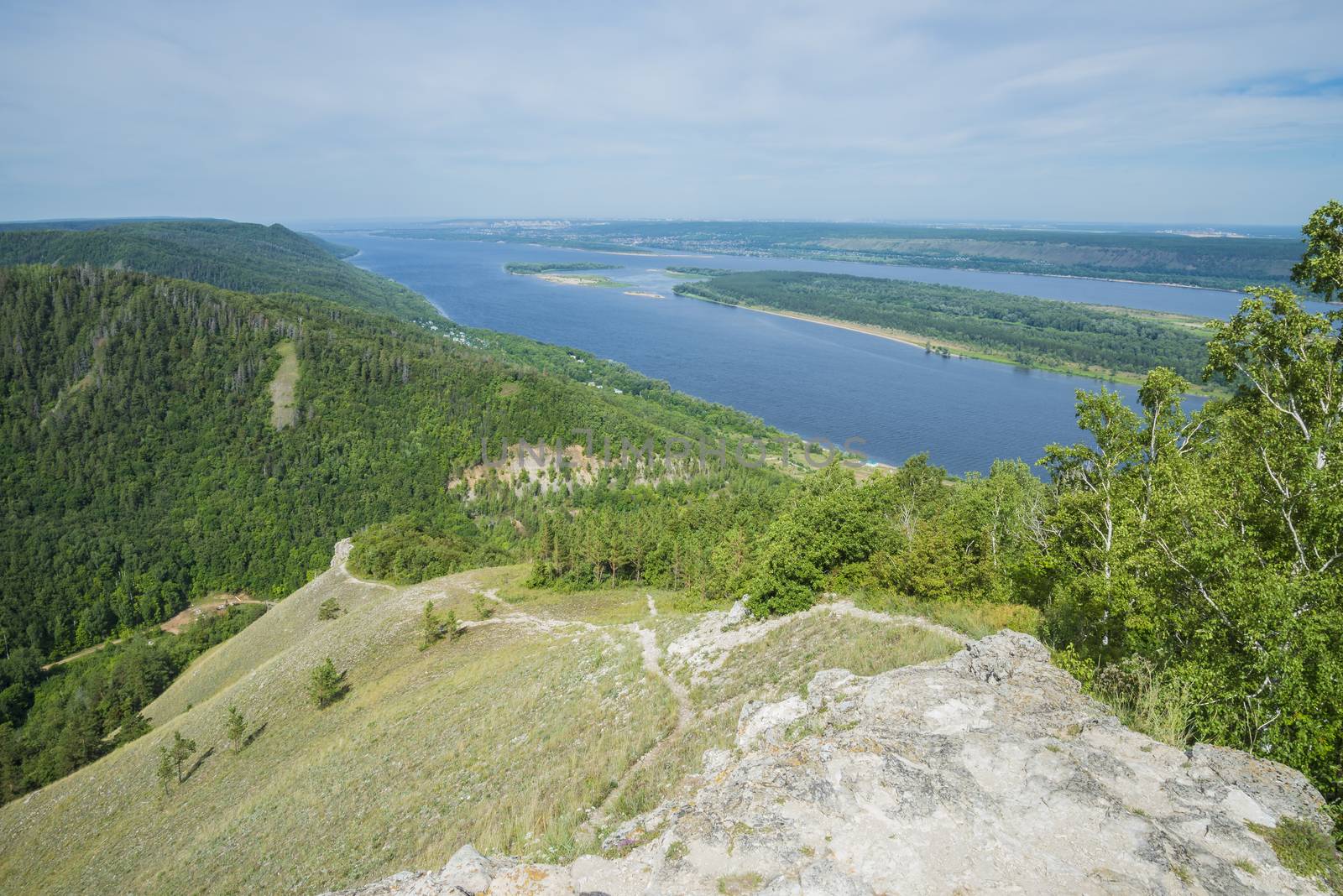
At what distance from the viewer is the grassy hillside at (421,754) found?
20358 millimetres

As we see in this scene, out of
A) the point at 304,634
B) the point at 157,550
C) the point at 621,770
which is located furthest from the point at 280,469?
the point at 621,770

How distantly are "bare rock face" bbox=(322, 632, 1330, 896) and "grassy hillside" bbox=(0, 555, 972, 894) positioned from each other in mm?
3914

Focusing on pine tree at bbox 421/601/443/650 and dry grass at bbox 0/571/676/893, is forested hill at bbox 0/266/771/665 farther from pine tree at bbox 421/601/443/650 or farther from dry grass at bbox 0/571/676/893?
dry grass at bbox 0/571/676/893

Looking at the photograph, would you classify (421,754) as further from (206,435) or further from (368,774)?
(206,435)

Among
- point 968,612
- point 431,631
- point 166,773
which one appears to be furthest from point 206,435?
point 968,612

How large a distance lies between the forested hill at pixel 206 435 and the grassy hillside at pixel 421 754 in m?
55.0

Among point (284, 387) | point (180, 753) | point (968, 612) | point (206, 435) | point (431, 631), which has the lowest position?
point (206, 435)

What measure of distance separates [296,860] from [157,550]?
136 metres

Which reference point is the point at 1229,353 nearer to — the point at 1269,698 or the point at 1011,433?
the point at 1269,698

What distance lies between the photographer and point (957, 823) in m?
10.4

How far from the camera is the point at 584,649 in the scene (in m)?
35.8

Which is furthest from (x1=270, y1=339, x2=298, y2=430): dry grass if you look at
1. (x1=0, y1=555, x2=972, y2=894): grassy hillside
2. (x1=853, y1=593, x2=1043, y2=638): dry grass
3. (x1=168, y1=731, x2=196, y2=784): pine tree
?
(x1=853, y1=593, x2=1043, y2=638): dry grass

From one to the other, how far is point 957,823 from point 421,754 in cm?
2567

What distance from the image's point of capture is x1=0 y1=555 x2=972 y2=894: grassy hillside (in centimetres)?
2036
